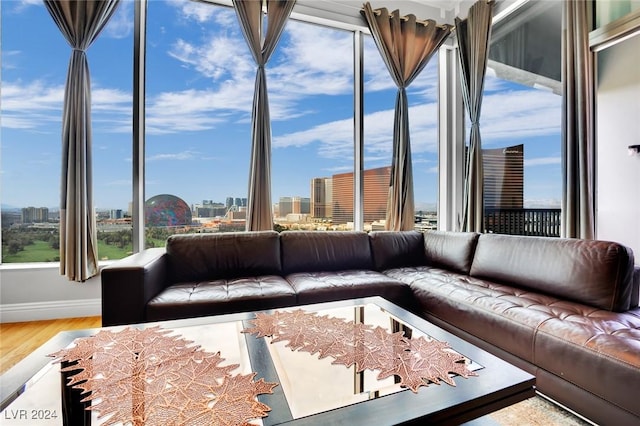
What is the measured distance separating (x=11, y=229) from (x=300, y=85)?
3022 millimetres

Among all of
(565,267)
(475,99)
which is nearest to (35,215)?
(565,267)

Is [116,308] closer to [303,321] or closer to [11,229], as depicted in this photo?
[303,321]

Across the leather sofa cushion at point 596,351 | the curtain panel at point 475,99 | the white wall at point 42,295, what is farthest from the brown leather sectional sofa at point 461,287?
the white wall at point 42,295

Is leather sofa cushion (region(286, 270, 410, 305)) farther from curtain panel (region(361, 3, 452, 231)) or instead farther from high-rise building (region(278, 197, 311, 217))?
curtain panel (region(361, 3, 452, 231))

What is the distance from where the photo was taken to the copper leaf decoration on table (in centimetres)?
75

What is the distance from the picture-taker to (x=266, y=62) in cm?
306

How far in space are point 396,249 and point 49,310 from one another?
3084 millimetres

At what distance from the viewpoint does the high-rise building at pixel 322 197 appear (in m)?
3.48

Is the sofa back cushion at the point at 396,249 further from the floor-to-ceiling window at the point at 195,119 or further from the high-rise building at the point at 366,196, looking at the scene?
the floor-to-ceiling window at the point at 195,119

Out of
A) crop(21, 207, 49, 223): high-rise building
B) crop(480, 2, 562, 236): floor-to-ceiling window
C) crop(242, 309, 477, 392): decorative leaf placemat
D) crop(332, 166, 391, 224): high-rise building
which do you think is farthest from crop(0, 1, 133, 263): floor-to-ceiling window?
crop(480, 2, 562, 236): floor-to-ceiling window

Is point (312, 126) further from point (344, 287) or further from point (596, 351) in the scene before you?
point (596, 351)

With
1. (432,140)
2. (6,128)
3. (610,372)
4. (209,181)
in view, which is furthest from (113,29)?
(610,372)

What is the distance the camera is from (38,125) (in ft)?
9.02

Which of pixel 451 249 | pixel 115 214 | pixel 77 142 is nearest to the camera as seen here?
pixel 77 142
